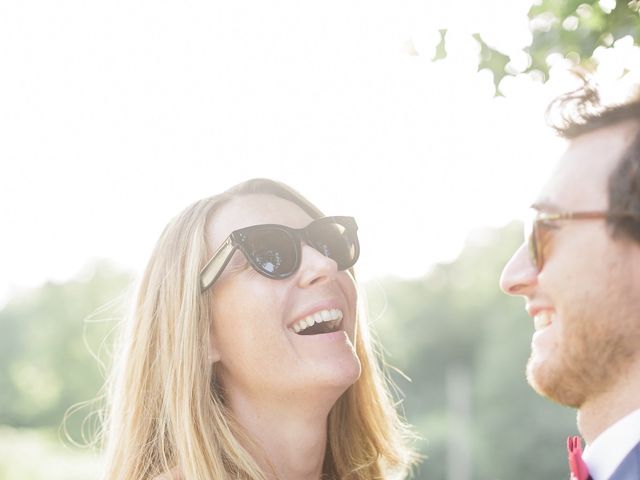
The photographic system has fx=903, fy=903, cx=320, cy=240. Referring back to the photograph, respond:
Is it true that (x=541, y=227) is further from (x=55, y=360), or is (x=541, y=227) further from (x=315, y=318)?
(x=55, y=360)

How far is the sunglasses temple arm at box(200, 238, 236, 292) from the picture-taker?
4.06 m

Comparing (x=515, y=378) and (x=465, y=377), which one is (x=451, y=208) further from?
(x=465, y=377)

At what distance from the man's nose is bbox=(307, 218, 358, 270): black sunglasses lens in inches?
49.7

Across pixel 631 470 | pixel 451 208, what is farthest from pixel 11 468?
pixel 451 208

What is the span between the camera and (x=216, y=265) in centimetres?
408

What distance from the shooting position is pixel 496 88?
420cm

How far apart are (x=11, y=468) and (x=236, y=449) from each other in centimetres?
2276

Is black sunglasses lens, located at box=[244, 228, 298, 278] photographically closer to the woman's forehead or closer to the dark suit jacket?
the woman's forehead

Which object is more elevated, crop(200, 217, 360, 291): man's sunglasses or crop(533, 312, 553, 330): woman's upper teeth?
crop(200, 217, 360, 291): man's sunglasses

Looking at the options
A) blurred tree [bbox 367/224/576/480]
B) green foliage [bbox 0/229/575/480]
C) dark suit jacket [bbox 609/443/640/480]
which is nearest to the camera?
dark suit jacket [bbox 609/443/640/480]

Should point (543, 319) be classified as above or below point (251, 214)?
below

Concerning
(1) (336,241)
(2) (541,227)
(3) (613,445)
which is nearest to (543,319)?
(2) (541,227)

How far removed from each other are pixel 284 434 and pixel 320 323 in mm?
538

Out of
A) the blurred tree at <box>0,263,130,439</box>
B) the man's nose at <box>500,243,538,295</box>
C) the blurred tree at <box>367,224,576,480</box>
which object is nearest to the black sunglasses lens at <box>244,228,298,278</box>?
the man's nose at <box>500,243,538,295</box>
